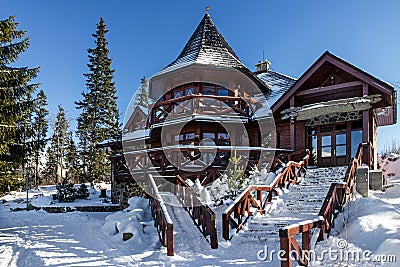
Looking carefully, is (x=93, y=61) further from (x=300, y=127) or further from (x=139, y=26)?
(x=300, y=127)

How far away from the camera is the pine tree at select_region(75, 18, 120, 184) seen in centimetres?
2512

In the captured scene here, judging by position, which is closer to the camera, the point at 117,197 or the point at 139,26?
the point at 139,26

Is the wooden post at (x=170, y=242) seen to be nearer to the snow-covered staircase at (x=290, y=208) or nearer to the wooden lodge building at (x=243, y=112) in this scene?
the snow-covered staircase at (x=290, y=208)

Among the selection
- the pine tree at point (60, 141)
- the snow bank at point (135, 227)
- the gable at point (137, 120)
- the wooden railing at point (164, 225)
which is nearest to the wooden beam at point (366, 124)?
the wooden railing at point (164, 225)

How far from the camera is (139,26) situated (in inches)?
488

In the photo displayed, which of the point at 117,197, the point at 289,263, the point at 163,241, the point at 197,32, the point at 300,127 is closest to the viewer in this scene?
the point at 289,263

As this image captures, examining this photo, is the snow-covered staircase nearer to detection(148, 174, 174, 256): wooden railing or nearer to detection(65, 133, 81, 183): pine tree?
detection(148, 174, 174, 256): wooden railing

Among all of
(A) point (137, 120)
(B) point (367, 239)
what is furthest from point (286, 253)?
(A) point (137, 120)

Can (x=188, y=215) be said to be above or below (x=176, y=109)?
below

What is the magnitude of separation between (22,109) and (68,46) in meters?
3.33

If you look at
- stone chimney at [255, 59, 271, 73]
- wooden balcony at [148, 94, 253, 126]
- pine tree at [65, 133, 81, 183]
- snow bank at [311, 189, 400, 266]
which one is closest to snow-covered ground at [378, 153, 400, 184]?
stone chimney at [255, 59, 271, 73]

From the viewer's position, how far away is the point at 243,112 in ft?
48.6

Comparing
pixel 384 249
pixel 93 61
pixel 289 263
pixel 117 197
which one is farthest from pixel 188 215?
pixel 93 61

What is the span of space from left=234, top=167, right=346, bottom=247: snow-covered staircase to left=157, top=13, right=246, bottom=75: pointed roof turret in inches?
265
